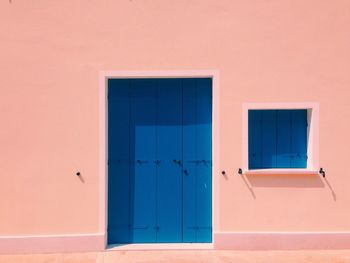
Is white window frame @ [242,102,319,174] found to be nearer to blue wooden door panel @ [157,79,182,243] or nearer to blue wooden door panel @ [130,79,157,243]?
blue wooden door panel @ [157,79,182,243]

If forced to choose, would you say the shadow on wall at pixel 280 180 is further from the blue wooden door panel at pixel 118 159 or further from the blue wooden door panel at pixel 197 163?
the blue wooden door panel at pixel 118 159

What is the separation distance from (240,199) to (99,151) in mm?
2241

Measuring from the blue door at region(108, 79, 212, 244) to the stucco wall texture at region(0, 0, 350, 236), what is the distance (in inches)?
12.6

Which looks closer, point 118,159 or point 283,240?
point 283,240

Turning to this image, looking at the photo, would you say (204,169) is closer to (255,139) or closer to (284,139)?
(255,139)

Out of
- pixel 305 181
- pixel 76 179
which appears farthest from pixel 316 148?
pixel 76 179

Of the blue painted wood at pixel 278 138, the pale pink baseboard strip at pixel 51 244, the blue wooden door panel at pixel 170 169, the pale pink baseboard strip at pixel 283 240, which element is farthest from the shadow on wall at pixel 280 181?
the pale pink baseboard strip at pixel 51 244

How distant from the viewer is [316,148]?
214 inches

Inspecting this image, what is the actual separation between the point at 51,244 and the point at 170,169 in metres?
2.09

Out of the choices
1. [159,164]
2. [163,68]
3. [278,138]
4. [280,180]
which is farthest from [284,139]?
[163,68]

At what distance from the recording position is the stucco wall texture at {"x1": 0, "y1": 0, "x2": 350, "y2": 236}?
212 inches

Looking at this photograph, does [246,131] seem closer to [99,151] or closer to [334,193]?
[334,193]

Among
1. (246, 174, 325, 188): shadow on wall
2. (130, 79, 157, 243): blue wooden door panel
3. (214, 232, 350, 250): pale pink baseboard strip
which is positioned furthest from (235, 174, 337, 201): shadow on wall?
(130, 79, 157, 243): blue wooden door panel

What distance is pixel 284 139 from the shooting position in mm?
5613
